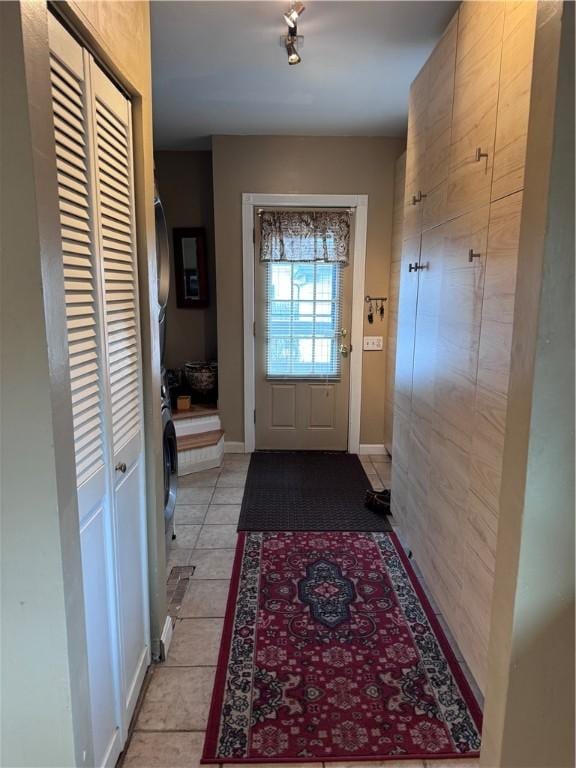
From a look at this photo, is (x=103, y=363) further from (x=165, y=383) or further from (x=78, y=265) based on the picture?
(x=165, y=383)

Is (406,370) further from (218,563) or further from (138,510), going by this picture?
(138,510)

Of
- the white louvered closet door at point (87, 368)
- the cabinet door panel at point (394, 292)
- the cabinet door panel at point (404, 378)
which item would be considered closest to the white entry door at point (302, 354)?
the cabinet door panel at point (394, 292)

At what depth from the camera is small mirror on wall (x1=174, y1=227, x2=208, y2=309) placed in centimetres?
439

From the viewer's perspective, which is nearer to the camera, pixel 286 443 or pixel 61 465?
pixel 61 465

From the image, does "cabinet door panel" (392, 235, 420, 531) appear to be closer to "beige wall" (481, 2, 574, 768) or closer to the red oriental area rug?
the red oriental area rug

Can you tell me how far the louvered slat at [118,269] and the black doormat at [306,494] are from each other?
1692mm

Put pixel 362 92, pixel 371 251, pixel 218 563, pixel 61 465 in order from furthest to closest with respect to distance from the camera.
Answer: pixel 371 251 → pixel 362 92 → pixel 218 563 → pixel 61 465

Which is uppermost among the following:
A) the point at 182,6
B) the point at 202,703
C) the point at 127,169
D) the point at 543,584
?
the point at 182,6

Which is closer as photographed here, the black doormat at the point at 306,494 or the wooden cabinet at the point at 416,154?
the wooden cabinet at the point at 416,154

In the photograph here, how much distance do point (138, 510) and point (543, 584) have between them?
1273mm

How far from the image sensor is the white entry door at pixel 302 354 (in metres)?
4.14

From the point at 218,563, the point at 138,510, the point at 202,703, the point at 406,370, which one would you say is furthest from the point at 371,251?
the point at 202,703

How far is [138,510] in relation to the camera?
171 cm

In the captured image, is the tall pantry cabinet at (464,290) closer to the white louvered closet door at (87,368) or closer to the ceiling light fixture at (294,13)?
the ceiling light fixture at (294,13)
